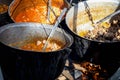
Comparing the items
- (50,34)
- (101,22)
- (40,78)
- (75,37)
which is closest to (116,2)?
(101,22)

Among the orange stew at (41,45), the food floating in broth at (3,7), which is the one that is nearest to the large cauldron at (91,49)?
the orange stew at (41,45)

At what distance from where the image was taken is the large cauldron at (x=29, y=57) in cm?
443

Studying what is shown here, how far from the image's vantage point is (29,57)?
440cm

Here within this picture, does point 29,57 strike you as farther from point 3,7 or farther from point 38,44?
point 3,7

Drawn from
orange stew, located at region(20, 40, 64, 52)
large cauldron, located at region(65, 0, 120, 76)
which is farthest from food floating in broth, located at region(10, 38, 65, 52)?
large cauldron, located at region(65, 0, 120, 76)

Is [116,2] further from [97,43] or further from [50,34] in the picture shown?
[50,34]

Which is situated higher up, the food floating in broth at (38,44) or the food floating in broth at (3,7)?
the food floating in broth at (3,7)

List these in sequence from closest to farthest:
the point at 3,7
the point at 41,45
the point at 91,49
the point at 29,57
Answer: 1. the point at 29,57
2. the point at 41,45
3. the point at 91,49
4. the point at 3,7

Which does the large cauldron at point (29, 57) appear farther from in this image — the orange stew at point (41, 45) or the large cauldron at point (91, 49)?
the large cauldron at point (91, 49)

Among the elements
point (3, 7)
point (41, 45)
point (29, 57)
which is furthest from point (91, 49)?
point (3, 7)

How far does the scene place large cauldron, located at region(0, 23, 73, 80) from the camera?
174 inches

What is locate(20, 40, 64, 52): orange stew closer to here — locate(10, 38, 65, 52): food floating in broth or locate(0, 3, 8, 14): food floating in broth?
locate(10, 38, 65, 52): food floating in broth

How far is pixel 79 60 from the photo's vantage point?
5.95m

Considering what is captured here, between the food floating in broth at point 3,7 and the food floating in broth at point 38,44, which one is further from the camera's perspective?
the food floating in broth at point 3,7
